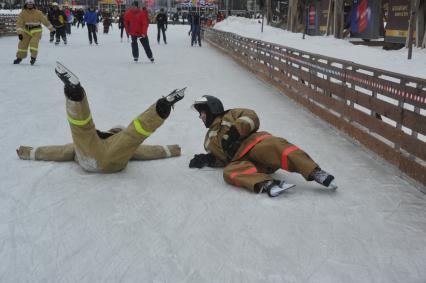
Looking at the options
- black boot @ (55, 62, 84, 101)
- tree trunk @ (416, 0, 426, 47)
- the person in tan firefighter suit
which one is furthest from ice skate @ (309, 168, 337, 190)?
tree trunk @ (416, 0, 426, 47)

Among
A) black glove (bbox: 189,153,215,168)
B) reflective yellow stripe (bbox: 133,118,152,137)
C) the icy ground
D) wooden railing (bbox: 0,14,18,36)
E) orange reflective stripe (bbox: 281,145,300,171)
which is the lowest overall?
the icy ground

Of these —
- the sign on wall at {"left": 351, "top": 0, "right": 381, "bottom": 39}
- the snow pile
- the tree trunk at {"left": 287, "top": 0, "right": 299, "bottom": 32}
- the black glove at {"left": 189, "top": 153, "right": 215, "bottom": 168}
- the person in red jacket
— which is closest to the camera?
the black glove at {"left": 189, "top": 153, "right": 215, "bottom": 168}

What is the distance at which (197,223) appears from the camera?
3.32 m

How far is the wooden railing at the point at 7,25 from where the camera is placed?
2519 cm

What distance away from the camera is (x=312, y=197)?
381 cm

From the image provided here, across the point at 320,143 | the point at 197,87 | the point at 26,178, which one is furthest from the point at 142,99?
the point at 26,178

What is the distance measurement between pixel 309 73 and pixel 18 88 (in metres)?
5.02

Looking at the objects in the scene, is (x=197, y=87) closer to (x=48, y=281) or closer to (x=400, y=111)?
(x=400, y=111)

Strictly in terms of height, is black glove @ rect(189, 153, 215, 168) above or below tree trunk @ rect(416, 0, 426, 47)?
below

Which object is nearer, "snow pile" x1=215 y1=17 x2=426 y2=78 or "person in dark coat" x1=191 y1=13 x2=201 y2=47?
"snow pile" x1=215 y1=17 x2=426 y2=78

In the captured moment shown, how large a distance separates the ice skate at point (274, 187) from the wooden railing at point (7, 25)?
24232 mm

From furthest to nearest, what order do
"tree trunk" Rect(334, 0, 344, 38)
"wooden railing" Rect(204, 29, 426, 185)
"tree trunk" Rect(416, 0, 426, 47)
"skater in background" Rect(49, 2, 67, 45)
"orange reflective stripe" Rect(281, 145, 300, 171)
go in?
"skater in background" Rect(49, 2, 67, 45)
"tree trunk" Rect(334, 0, 344, 38)
"tree trunk" Rect(416, 0, 426, 47)
"wooden railing" Rect(204, 29, 426, 185)
"orange reflective stripe" Rect(281, 145, 300, 171)

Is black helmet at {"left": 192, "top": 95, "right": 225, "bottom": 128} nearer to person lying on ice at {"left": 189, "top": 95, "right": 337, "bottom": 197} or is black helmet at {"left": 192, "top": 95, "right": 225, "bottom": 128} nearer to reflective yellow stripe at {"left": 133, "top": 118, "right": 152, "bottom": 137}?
person lying on ice at {"left": 189, "top": 95, "right": 337, "bottom": 197}

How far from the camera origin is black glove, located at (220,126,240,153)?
4.00 m
